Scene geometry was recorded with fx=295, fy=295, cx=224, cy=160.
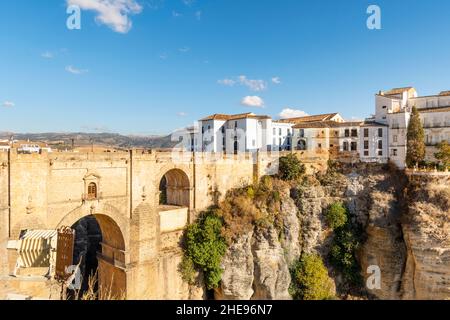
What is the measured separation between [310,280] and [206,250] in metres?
8.97

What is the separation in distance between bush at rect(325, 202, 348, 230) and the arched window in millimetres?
19136

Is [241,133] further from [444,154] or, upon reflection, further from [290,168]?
[444,154]

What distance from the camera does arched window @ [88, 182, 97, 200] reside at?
16550mm

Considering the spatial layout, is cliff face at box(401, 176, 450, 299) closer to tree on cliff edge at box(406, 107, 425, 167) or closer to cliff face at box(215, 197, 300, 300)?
tree on cliff edge at box(406, 107, 425, 167)

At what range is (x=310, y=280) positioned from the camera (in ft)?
76.7

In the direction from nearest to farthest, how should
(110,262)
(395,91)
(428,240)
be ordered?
1. (110,262)
2. (428,240)
3. (395,91)

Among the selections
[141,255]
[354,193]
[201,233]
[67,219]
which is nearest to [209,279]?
[201,233]

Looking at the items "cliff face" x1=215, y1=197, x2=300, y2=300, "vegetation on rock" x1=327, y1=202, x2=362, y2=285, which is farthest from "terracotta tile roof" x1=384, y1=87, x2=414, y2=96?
"cliff face" x1=215, y1=197, x2=300, y2=300

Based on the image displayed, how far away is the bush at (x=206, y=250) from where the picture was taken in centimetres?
2095

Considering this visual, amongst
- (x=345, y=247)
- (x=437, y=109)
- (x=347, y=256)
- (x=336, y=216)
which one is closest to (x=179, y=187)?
(x=336, y=216)

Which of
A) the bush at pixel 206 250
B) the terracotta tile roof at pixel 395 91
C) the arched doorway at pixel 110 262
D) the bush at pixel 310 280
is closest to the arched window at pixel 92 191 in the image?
the arched doorway at pixel 110 262

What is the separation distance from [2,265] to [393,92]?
3650 centimetres
